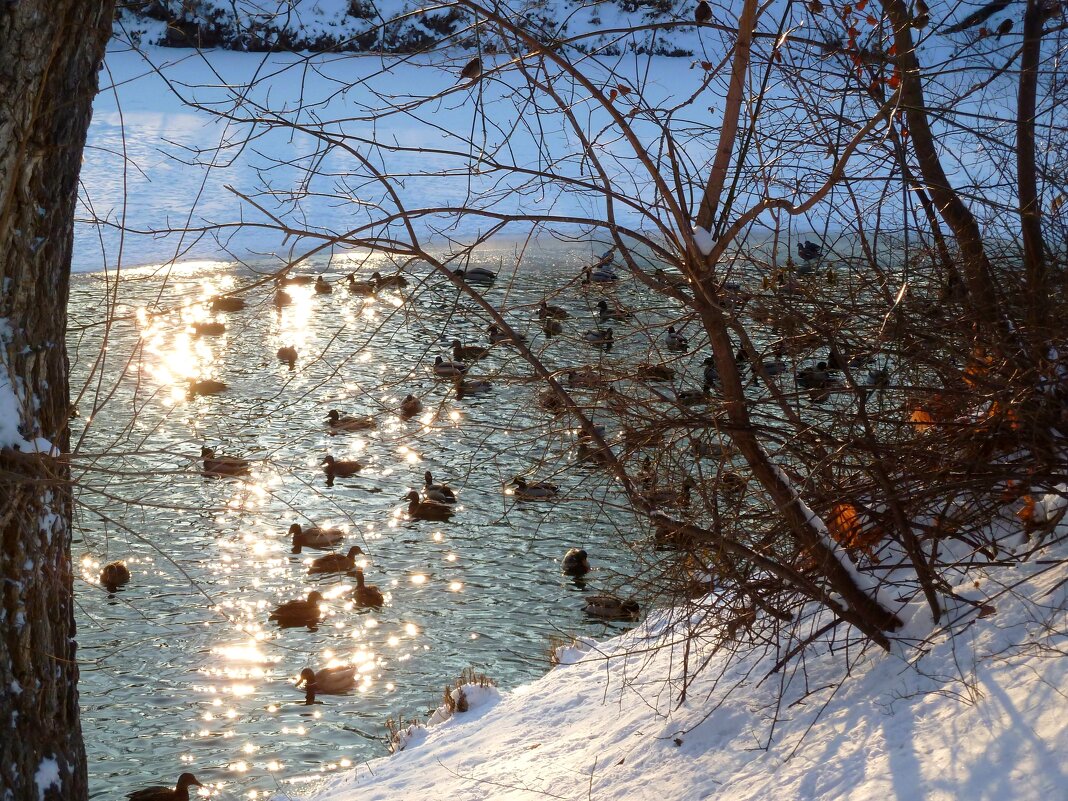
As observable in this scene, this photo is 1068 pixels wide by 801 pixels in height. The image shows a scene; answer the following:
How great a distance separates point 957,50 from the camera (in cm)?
505

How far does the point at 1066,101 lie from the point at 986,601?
8.17 ft

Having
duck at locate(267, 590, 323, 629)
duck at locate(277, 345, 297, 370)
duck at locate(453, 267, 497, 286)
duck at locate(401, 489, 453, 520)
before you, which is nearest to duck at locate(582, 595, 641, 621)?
duck at locate(267, 590, 323, 629)

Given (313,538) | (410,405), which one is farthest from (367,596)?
(410,405)

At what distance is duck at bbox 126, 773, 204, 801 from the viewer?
5.77m

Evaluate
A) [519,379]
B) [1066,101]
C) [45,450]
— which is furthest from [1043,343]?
[45,450]

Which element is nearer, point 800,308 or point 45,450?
point 45,450

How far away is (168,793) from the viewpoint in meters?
5.81

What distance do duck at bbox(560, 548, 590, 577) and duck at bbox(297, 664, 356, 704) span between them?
215cm

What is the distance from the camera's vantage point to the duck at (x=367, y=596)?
8.04 m

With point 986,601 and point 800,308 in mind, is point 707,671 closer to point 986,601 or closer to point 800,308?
point 986,601

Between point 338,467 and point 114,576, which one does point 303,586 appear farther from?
point 338,467

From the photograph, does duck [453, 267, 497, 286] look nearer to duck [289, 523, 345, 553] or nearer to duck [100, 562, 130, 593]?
duck [289, 523, 345, 553]

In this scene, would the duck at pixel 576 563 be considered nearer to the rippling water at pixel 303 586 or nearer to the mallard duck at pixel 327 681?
the rippling water at pixel 303 586

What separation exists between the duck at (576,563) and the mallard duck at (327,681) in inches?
84.6
